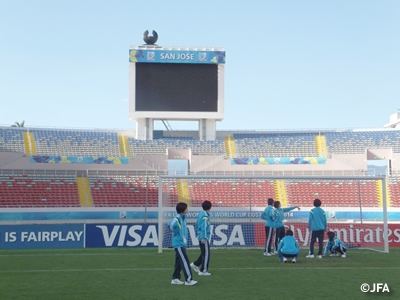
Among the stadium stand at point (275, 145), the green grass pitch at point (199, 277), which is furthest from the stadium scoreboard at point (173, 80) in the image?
the green grass pitch at point (199, 277)

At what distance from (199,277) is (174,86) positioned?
29.6 metres

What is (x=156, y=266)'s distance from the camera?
13617 millimetres

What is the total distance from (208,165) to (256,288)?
3276 centimetres

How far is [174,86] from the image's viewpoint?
40000 millimetres

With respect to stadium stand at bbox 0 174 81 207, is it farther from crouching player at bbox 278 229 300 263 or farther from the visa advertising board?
crouching player at bbox 278 229 300 263

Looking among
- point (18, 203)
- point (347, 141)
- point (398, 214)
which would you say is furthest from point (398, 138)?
point (18, 203)

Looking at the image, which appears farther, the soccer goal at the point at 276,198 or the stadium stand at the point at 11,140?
the stadium stand at the point at 11,140

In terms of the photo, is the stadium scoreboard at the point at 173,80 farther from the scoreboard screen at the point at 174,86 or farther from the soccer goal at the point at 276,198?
the soccer goal at the point at 276,198

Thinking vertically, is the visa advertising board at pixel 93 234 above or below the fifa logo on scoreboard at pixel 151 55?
below

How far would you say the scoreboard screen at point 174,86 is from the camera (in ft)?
131

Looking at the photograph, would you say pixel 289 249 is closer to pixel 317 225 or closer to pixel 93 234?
pixel 317 225

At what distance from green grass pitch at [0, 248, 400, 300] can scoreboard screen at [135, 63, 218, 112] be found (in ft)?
78.9

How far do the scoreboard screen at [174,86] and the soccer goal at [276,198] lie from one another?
26.2 feet

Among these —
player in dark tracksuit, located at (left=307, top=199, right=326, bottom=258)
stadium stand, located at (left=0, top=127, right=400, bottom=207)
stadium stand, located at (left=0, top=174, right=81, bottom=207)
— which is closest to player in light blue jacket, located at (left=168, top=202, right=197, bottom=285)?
player in dark tracksuit, located at (left=307, top=199, right=326, bottom=258)
